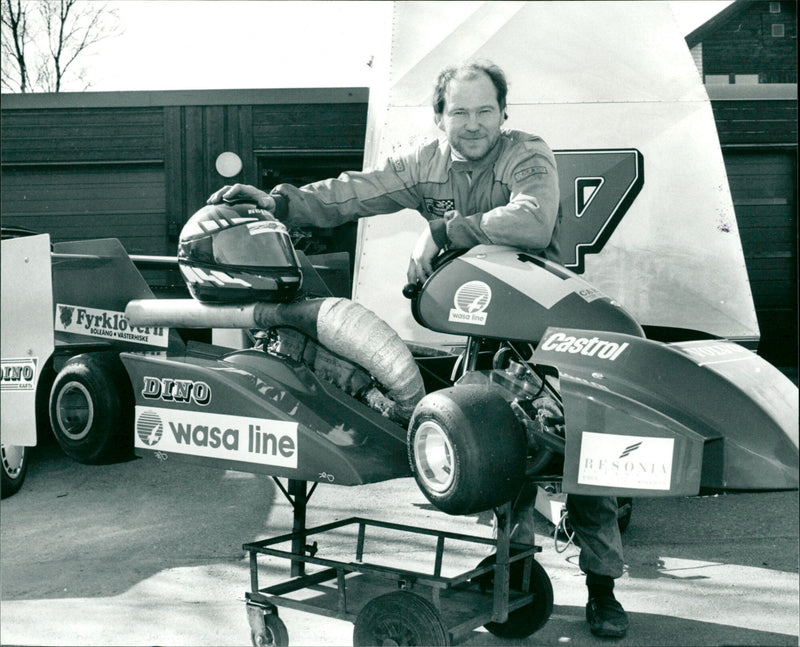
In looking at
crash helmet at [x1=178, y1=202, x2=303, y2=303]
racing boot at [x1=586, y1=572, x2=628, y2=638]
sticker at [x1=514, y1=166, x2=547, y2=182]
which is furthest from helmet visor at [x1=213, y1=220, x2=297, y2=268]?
racing boot at [x1=586, y1=572, x2=628, y2=638]

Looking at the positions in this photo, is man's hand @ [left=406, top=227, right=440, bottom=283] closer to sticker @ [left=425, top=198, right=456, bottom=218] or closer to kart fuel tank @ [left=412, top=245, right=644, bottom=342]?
kart fuel tank @ [left=412, top=245, right=644, bottom=342]

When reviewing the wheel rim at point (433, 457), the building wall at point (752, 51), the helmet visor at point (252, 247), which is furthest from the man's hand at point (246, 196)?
the building wall at point (752, 51)

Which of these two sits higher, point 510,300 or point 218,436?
point 510,300

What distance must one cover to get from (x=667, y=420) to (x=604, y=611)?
1.48 meters

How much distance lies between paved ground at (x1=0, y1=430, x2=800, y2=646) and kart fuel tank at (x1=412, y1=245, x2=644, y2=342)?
131 cm

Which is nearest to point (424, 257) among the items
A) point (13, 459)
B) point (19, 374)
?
point (19, 374)

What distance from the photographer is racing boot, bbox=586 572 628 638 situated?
3.78 metres

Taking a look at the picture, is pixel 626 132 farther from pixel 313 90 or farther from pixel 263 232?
pixel 313 90

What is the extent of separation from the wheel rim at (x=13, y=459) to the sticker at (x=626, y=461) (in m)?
4.52

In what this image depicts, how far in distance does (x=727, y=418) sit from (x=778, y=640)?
161 centimetres

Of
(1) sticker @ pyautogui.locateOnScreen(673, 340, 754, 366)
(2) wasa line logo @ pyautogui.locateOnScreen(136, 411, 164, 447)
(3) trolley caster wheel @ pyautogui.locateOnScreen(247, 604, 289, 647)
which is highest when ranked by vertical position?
(1) sticker @ pyautogui.locateOnScreen(673, 340, 754, 366)

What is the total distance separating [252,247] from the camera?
3287 millimetres

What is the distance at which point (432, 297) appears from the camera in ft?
10.0

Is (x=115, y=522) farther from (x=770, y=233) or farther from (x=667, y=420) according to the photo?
(x=770, y=233)
